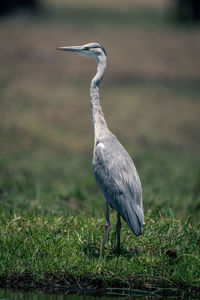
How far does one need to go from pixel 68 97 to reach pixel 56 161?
19.7 feet

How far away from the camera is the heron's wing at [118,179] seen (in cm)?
558

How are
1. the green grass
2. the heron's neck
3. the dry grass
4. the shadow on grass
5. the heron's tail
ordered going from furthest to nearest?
1. the dry grass
2. the heron's neck
3. the shadow on grass
4. the heron's tail
5. the green grass

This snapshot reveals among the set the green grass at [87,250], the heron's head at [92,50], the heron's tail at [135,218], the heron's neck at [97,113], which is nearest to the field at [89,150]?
the green grass at [87,250]

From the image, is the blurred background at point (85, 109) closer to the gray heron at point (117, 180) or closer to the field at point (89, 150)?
the field at point (89, 150)

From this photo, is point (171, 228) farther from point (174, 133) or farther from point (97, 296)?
point (174, 133)

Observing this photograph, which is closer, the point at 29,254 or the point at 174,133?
the point at 29,254

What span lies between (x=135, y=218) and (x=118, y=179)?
46 centimetres

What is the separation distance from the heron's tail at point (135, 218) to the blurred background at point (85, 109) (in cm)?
108

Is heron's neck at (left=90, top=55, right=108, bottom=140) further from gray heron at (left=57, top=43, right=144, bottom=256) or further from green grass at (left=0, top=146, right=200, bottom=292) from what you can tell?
green grass at (left=0, top=146, right=200, bottom=292)

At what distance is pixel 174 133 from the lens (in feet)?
50.2

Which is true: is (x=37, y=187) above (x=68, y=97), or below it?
above

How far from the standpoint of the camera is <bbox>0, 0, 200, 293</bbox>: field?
5332mm

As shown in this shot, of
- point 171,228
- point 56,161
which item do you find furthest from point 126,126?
point 171,228

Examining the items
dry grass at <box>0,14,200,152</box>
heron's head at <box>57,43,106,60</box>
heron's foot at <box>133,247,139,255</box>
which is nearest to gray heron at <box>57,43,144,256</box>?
heron's foot at <box>133,247,139,255</box>
